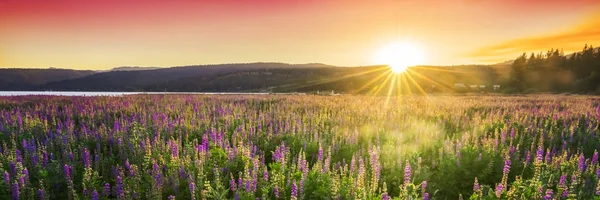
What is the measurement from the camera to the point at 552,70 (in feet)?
260

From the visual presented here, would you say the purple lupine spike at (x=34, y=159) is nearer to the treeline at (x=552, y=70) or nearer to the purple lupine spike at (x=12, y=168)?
the purple lupine spike at (x=12, y=168)

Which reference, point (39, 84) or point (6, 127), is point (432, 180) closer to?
point (6, 127)

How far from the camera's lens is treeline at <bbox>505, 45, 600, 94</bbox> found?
71.9m

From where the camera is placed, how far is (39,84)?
188000 mm

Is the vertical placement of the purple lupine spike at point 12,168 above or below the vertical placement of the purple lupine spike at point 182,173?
above

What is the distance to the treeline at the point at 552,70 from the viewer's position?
236 feet

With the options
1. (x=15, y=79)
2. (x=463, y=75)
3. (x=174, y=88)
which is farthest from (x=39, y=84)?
(x=463, y=75)

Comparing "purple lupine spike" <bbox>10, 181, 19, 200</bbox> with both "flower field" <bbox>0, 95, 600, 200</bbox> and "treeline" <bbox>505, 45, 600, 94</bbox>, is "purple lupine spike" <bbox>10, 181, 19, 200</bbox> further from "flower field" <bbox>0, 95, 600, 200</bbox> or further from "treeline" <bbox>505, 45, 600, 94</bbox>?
"treeline" <bbox>505, 45, 600, 94</bbox>

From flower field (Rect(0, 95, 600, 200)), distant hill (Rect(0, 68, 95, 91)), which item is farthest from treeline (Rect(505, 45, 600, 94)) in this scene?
distant hill (Rect(0, 68, 95, 91))

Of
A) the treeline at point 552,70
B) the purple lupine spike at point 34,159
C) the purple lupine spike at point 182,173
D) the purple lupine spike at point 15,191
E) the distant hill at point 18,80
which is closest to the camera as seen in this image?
the purple lupine spike at point 15,191

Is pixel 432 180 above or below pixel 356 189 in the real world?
below

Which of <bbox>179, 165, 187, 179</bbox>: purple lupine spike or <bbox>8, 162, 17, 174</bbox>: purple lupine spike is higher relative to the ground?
<bbox>8, 162, 17, 174</bbox>: purple lupine spike

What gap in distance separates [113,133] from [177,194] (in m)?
3.78

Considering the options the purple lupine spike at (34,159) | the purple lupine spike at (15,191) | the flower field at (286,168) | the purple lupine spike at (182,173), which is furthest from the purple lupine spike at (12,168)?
the purple lupine spike at (182,173)
